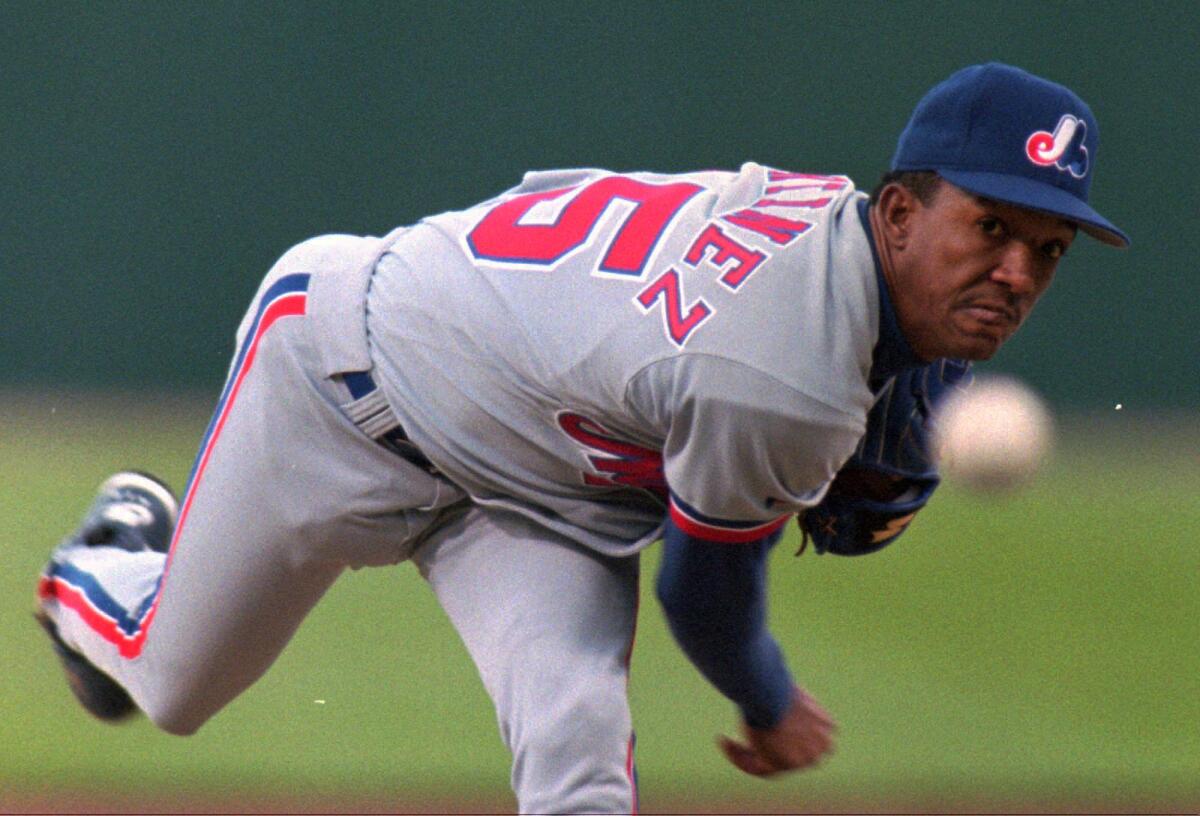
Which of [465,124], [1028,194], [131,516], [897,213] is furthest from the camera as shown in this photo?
[465,124]

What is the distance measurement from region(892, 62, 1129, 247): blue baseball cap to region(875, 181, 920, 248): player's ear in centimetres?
4

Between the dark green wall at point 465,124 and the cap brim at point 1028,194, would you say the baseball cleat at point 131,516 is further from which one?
the dark green wall at point 465,124

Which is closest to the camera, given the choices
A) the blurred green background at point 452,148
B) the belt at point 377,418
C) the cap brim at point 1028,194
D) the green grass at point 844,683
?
the cap brim at point 1028,194

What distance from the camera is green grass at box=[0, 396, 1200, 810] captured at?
4027mm

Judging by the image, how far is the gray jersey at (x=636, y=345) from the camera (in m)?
2.10

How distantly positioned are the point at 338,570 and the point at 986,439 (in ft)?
3.43

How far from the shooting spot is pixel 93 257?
7.40 m

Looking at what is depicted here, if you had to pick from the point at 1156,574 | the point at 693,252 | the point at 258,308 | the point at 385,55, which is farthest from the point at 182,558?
the point at 385,55

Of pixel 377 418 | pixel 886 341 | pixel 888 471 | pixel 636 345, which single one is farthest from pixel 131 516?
pixel 886 341

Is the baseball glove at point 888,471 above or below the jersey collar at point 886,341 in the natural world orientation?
below

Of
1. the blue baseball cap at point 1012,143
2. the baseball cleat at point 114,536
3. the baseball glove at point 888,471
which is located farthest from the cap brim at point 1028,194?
the baseball cleat at point 114,536

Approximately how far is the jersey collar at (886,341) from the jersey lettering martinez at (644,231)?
0.27 feet

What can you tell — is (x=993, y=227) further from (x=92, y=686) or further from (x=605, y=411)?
(x=92, y=686)

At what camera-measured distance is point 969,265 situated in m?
2.09
